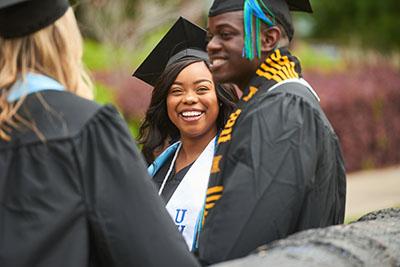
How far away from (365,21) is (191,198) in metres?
21.5

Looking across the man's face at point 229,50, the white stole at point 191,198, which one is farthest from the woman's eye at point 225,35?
the white stole at point 191,198

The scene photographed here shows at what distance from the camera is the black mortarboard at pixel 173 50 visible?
4.21 meters

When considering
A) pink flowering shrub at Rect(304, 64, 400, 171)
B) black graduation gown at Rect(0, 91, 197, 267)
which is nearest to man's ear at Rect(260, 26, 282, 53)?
black graduation gown at Rect(0, 91, 197, 267)

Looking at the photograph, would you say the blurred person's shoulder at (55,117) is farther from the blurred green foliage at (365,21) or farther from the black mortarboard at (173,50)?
the blurred green foliage at (365,21)

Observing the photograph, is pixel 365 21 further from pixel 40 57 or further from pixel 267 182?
pixel 40 57

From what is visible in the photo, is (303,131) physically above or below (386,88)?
above

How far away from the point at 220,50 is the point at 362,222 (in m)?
0.76

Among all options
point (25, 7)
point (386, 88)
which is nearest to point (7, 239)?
point (25, 7)

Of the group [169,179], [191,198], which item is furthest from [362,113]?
[191,198]

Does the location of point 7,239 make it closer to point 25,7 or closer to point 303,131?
point 25,7

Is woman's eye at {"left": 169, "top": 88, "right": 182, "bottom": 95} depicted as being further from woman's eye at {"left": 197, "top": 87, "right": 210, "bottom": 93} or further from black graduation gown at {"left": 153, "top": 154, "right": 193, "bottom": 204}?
black graduation gown at {"left": 153, "top": 154, "right": 193, "bottom": 204}

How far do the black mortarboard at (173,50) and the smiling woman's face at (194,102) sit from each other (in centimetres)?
10

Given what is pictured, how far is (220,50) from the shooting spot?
3014 millimetres

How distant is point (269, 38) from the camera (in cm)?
300
